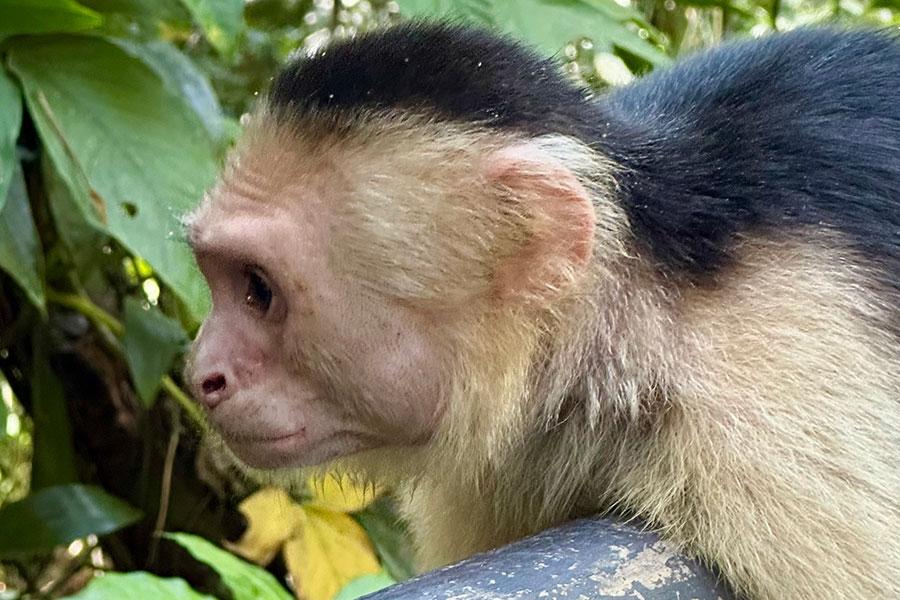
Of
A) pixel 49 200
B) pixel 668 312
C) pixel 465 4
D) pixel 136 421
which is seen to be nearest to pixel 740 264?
pixel 668 312

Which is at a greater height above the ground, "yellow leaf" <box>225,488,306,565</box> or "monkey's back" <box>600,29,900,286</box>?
"monkey's back" <box>600,29,900,286</box>

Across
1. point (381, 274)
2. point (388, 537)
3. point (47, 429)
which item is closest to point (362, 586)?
point (381, 274)

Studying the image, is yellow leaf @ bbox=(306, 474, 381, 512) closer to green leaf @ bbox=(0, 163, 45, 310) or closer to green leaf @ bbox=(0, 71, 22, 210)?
green leaf @ bbox=(0, 163, 45, 310)

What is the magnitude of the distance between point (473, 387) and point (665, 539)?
0.29 meters

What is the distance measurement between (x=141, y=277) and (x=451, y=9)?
1.23m

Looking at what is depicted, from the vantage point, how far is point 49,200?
2.41m

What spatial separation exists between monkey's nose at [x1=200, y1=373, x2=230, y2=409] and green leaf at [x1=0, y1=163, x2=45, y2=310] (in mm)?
625

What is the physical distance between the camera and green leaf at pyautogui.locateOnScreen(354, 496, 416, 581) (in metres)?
2.39

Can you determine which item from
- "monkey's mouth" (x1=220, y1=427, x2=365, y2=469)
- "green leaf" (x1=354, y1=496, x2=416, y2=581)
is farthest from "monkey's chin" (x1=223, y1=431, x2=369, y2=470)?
"green leaf" (x1=354, y1=496, x2=416, y2=581)

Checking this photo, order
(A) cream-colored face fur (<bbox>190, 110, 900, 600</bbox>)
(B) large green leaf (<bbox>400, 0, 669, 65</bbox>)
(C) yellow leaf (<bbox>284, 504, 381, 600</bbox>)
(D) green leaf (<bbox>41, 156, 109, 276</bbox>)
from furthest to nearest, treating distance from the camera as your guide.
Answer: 1. (D) green leaf (<bbox>41, 156, 109, 276</bbox>)
2. (C) yellow leaf (<bbox>284, 504, 381, 600</bbox>)
3. (B) large green leaf (<bbox>400, 0, 669, 65</bbox>)
4. (A) cream-colored face fur (<bbox>190, 110, 900, 600</bbox>)

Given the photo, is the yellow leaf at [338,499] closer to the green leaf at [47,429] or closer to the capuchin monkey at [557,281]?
the green leaf at [47,429]

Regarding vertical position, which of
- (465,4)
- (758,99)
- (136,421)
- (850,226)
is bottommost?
(136,421)

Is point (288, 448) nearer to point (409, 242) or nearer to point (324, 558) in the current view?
point (409, 242)

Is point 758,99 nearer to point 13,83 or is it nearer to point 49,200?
point 13,83
